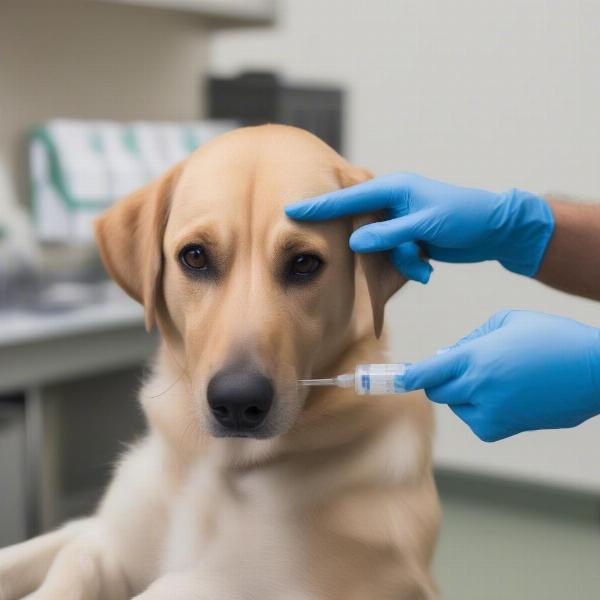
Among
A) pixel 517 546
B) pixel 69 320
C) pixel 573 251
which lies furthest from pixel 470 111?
pixel 573 251

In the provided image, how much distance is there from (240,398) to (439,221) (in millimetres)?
350

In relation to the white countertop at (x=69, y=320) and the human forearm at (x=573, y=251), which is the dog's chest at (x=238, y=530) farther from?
the white countertop at (x=69, y=320)

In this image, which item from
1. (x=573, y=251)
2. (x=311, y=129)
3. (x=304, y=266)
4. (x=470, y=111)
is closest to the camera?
(x=304, y=266)

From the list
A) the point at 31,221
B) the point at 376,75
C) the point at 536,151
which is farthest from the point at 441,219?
the point at 376,75

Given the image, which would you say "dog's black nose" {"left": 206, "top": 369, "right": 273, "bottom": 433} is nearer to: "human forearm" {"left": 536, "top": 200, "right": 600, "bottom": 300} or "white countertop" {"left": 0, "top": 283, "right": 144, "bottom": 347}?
"human forearm" {"left": 536, "top": 200, "right": 600, "bottom": 300}

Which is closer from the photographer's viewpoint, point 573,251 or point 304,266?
point 304,266

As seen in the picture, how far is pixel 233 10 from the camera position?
292cm

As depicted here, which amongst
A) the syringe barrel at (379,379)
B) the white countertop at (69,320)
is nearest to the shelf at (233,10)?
the white countertop at (69,320)

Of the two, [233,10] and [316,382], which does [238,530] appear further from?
[233,10]

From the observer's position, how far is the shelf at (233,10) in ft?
8.89

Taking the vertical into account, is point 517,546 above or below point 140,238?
below

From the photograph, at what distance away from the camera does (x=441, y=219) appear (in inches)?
44.0

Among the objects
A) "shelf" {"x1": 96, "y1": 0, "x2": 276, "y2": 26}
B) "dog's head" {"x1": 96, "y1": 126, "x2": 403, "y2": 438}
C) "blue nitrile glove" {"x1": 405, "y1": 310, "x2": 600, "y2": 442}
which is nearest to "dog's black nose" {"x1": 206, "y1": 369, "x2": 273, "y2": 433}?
"dog's head" {"x1": 96, "y1": 126, "x2": 403, "y2": 438}

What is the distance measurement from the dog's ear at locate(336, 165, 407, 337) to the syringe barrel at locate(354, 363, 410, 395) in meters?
0.06
